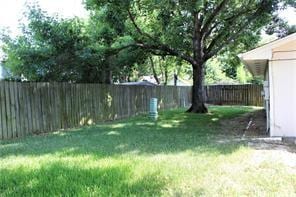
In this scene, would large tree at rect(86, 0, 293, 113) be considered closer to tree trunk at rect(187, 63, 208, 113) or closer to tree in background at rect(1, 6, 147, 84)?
tree trunk at rect(187, 63, 208, 113)

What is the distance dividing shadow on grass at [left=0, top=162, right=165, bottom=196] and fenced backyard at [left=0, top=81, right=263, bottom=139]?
17.6 ft

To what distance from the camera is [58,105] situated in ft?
46.6

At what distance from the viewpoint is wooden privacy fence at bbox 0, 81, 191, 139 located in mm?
11789

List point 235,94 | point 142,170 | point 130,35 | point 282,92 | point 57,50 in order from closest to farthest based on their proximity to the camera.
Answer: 1. point 142,170
2. point 282,92
3. point 57,50
4. point 130,35
5. point 235,94

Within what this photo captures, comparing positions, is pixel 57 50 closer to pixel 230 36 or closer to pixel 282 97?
pixel 282 97

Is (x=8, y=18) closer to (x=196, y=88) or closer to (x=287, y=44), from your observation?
(x=196, y=88)

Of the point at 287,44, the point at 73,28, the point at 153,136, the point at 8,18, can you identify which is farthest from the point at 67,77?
the point at 8,18

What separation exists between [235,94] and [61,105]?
2137 cm

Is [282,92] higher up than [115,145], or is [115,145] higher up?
[282,92]

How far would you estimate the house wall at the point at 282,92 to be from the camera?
10836mm

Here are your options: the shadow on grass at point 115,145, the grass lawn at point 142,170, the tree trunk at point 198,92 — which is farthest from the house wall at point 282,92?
the tree trunk at point 198,92

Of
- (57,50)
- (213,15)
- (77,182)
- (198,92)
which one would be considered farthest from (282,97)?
(198,92)

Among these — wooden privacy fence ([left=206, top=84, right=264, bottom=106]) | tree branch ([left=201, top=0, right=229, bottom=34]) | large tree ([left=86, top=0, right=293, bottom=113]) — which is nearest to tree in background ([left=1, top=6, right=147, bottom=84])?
large tree ([left=86, top=0, right=293, bottom=113])

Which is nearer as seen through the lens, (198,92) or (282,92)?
(282,92)
